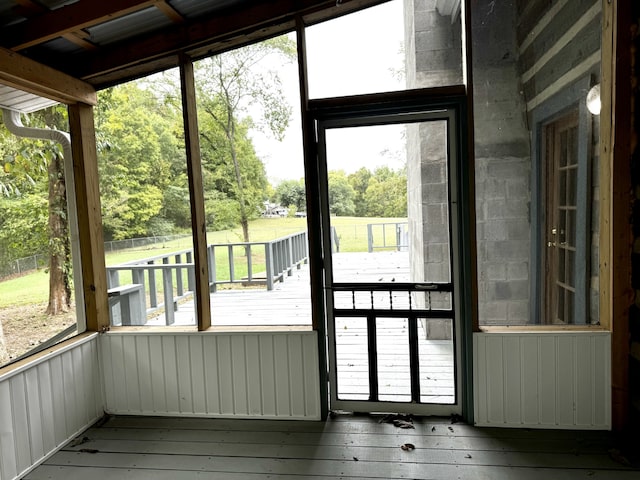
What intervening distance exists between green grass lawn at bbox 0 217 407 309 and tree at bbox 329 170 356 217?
0.08 m

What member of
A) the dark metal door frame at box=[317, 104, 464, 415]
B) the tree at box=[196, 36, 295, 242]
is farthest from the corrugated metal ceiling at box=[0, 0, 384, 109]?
the dark metal door frame at box=[317, 104, 464, 415]

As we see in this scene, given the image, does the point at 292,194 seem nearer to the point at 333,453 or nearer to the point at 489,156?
the point at 489,156

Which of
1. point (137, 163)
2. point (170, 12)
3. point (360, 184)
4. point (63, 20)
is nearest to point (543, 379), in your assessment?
point (360, 184)

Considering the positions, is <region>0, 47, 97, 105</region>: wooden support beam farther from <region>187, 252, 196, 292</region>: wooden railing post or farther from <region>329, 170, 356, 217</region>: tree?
<region>329, 170, 356, 217</region>: tree

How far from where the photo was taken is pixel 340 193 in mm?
2896

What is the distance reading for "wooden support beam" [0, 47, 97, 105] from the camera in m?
2.31

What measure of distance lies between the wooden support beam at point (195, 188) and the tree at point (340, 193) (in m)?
0.98

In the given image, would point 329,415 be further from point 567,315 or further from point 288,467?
point 567,315

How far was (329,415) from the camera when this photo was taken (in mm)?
2904

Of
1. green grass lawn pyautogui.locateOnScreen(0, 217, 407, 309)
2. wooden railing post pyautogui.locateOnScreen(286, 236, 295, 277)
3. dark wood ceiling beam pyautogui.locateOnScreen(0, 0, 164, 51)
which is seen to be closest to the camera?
dark wood ceiling beam pyautogui.locateOnScreen(0, 0, 164, 51)

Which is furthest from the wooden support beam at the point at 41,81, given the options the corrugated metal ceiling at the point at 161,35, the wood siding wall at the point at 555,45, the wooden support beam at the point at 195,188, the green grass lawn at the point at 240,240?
the wood siding wall at the point at 555,45

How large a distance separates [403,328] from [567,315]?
1.07m

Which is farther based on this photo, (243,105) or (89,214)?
(89,214)

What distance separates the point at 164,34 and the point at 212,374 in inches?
96.6
